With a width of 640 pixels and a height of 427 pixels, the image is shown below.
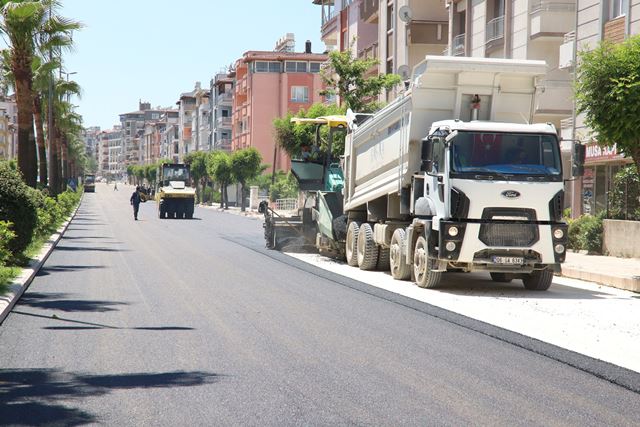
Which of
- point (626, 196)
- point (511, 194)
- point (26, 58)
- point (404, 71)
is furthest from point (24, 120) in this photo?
point (404, 71)

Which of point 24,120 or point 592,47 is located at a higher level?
point 592,47

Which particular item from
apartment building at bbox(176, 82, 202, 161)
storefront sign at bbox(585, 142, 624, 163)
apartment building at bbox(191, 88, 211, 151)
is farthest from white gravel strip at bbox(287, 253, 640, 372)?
apartment building at bbox(176, 82, 202, 161)

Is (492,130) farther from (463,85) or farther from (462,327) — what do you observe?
(462,327)

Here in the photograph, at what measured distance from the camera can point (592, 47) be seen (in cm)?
2962

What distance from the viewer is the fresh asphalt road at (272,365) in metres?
6.91

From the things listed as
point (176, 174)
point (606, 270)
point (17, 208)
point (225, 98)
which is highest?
point (225, 98)

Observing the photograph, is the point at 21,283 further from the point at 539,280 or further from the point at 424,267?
the point at 539,280

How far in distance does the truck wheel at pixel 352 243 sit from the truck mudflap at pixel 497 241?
17.8 feet

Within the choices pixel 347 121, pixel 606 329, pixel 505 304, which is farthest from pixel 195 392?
pixel 347 121

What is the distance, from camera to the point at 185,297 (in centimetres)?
1444

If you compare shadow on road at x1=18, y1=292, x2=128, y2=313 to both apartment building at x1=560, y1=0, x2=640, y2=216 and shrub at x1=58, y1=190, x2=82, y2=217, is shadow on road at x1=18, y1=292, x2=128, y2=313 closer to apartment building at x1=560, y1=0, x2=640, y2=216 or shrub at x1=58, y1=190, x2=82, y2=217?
apartment building at x1=560, y1=0, x2=640, y2=216

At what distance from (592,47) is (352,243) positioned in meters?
12.9

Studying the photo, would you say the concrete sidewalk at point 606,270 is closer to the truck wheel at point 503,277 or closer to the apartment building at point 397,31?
Answer: the truck wheel at point 503,277

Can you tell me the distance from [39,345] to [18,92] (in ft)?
74.1
